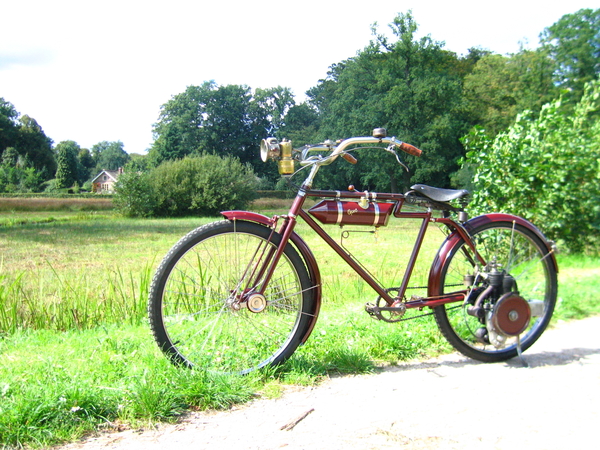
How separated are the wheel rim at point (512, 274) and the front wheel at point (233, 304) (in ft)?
3.50

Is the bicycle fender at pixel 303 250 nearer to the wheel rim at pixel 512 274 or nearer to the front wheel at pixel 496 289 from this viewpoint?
the front wheel at pixel 496 289

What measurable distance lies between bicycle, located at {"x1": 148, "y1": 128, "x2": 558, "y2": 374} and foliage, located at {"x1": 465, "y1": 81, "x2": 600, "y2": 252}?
3.95 m

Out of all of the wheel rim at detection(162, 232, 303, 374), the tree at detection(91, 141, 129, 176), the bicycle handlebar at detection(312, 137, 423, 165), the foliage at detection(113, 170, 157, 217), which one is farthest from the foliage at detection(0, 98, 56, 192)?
the bicycle handlebar at detection(312, 137, 423, 165)

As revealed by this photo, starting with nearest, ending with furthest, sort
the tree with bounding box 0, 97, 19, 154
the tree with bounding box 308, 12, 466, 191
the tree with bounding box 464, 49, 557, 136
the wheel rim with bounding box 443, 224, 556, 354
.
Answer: the wheel rim with bounding box 443, 224, 556, 354 → the tree with bounding box 464, 49, 557, 136 → the tree with bounding box 308, 12, 466, 191 → the tree with bounding box 0, 97, 19, 154

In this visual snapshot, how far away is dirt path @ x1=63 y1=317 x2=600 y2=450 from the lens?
7.44 ft

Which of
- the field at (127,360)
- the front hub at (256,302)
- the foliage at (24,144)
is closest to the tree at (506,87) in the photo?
the field at (127,360)

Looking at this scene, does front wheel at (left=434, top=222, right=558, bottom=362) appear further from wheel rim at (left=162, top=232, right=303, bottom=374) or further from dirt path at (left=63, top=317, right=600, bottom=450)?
wheel rim at (left=162, top=232, right=303, bottom=374)

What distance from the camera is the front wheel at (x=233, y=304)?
292 cm

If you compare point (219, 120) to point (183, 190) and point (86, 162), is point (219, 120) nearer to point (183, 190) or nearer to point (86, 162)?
point (183, 190)

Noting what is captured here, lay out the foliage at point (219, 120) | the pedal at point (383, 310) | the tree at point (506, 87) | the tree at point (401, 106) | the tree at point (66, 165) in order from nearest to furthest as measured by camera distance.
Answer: the pedal at point (383, 310), the tree at point (506, 87), the tree at point (401, 106), the foliage at point (219, 120), the tree at point (66, 165)

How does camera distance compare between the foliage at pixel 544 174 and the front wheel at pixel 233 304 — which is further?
the foliage at pixel 544 174

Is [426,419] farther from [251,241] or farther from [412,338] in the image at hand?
[251,241]

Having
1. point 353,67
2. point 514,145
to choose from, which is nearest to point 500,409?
point 514,145

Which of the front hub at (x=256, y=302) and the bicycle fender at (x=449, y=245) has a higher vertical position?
the bicycle fender at (x=449, y=245)
